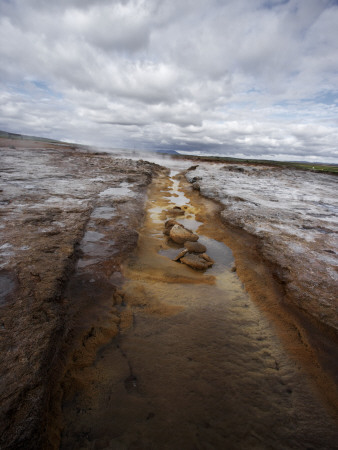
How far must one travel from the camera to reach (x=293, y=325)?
355 cm

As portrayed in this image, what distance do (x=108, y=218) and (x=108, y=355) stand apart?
480 cm

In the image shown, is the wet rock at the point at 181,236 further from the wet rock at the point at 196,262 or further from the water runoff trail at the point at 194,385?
the water runoff trail at the point at 194,385

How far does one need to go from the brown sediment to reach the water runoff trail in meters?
0.17

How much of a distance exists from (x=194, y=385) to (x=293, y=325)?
6.88ft

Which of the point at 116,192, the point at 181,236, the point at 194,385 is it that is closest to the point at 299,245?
the point at 181,236

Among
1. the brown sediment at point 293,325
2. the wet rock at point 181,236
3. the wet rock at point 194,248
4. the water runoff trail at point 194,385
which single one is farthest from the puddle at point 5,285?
the brown sediment at point 293,325

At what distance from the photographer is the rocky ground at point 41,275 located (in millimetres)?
1952

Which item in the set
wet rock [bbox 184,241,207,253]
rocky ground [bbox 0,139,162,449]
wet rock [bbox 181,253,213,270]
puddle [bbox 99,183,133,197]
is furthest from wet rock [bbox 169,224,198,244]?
puddle [bbox 99,183,133,197]

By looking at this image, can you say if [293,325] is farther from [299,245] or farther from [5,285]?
[5,285]

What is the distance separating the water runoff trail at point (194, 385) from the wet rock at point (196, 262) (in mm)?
963

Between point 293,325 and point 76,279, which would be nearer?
point 293,325

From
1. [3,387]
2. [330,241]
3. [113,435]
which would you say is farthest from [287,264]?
[3,387]

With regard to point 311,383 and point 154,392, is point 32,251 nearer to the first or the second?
point 154,392

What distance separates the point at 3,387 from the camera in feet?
6.50
